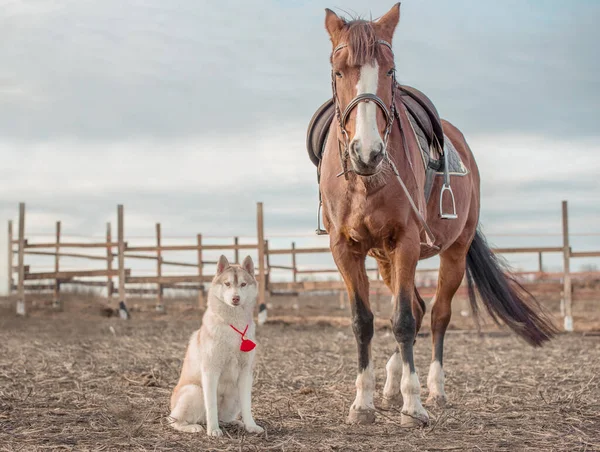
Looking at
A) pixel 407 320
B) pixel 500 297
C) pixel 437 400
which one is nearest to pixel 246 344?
pixel 407 320

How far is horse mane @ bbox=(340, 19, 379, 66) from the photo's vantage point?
167 inches

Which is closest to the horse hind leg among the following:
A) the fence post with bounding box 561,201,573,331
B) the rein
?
the rein

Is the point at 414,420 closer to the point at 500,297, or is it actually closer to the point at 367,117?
the point at 367,117

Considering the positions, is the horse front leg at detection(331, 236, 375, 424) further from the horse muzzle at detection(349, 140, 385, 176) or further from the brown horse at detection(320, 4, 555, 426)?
the horse muzzle at detection(349, 140, 385, 176)

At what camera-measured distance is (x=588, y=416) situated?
200 inches

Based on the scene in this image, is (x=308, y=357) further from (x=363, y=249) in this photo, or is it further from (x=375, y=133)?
(x=375, y=133)

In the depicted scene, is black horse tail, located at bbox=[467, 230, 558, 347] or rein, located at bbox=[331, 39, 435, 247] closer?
rein, located at bbox=[331, 39, 435, 247]

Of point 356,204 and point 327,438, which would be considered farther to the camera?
point 356,204

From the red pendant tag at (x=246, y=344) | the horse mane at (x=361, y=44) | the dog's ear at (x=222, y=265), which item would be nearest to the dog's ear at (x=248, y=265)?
the dog's ear at (x=222, y=265)

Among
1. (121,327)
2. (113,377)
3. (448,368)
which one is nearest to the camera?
(113,377)

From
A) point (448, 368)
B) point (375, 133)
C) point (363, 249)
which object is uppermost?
point (375, 133)

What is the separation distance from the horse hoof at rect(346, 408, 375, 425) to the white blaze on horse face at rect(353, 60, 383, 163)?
1830 millimetres

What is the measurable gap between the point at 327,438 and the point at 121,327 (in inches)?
445

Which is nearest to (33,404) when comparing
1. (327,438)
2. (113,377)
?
(113,377)
